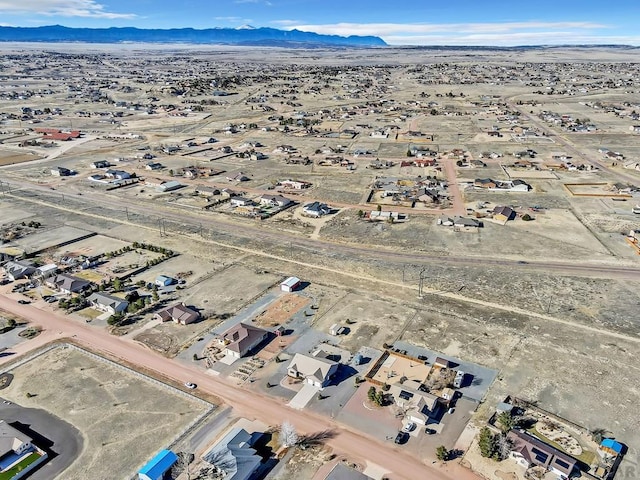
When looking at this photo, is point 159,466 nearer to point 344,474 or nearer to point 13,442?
point 13,442

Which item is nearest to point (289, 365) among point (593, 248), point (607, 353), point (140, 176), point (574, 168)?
point (607, 353)

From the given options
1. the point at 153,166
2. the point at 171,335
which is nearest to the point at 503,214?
the point at 171,335

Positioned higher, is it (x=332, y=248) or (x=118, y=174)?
(x=118, y=174)

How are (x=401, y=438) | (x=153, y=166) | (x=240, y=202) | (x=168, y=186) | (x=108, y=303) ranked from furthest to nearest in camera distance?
(x=153, y=166) → (x=168, y=186) → (x=240, y=202) → (x=108, y=303) → (x=401, y=438)

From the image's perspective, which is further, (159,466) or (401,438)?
(401,438)

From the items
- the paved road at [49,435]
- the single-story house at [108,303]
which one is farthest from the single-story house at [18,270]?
the paved road at [49,435]

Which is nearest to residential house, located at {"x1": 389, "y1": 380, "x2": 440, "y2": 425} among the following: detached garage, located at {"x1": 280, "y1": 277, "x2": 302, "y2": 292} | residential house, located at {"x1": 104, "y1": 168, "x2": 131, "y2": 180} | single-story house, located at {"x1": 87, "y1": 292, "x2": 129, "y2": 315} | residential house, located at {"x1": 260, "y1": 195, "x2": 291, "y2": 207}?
detached garage, located at {"x1": 280, "y1": 277, "x2": 302, "y2": 292}
